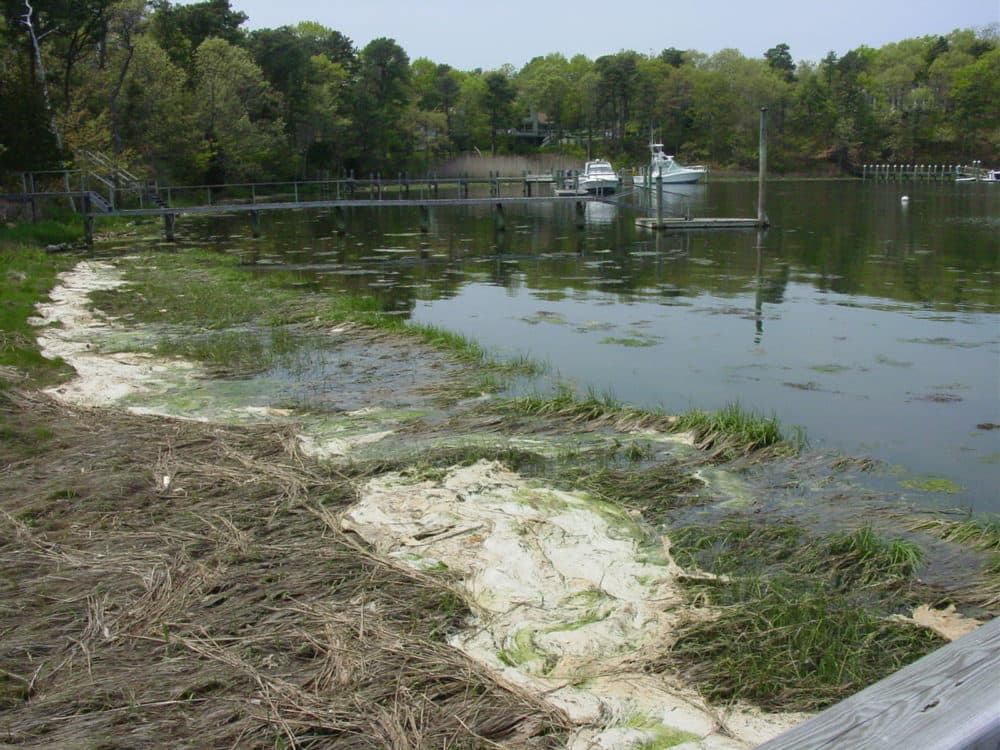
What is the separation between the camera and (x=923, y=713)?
155 centimetres

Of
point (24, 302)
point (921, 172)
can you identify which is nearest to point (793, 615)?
Result: point (24, 302)


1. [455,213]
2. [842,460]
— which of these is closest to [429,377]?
[842,460]

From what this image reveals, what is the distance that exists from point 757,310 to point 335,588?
14.2m

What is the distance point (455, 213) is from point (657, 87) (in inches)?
2662

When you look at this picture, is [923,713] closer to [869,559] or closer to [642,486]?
[869,559]

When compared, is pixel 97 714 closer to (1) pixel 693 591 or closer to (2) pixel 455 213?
(1) pixel 693 591

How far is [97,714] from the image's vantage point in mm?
4168

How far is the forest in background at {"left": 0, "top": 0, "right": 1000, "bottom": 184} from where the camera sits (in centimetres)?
4025

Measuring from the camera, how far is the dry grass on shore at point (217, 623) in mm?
4125

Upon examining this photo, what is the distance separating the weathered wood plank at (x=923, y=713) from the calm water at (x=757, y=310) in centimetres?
681

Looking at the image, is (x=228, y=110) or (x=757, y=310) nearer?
(x=757, y=310)

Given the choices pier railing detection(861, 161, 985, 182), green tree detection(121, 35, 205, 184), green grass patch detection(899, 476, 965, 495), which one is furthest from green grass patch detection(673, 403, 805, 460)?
pier railing detection(861, 161, 985, 182)

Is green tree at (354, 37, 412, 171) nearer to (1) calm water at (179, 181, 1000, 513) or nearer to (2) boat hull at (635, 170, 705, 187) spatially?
(2) boat hull at (635, 170, 705, 187)

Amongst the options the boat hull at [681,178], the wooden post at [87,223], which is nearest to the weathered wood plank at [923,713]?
the wooden post at [87,223]
